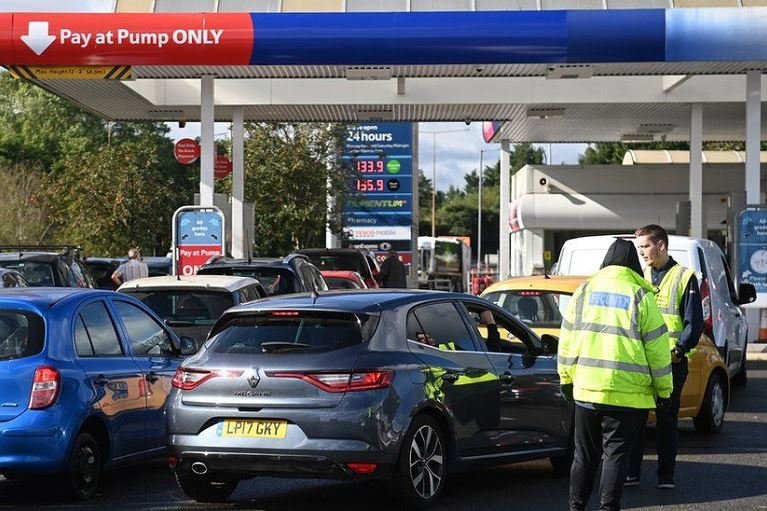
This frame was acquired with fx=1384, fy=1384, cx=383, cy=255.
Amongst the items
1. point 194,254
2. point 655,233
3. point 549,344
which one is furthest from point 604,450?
point 194,254

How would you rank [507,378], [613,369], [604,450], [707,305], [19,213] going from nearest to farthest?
[613,369] < [604,450] < [507,378] < [707,305] < [19,213]

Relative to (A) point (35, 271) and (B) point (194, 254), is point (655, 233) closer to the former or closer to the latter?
(A) point (35, 271)

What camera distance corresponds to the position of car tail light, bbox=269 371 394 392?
338 inches

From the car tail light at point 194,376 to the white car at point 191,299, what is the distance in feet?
13.0

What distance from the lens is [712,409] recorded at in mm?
13391

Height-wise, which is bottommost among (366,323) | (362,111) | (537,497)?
(537,497)

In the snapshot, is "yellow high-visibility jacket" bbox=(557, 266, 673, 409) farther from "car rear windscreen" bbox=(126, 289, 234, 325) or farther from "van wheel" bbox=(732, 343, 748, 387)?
"van wheel" bbox=(732, 343, 748, 387)

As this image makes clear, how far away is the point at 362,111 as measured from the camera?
93.8 ft

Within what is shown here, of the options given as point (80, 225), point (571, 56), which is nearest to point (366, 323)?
point (571, 56)

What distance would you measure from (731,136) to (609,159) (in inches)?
2614

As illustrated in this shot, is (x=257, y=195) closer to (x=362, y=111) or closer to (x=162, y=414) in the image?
(x=362, y=111)

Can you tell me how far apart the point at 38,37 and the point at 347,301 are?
43.6 ft

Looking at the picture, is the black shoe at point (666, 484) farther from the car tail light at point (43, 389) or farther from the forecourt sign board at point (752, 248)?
the forecourt sign board at point (752, 248)

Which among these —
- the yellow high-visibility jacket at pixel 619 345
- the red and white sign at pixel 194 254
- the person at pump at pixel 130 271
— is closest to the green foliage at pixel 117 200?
the person at pump at pixel 130 271
